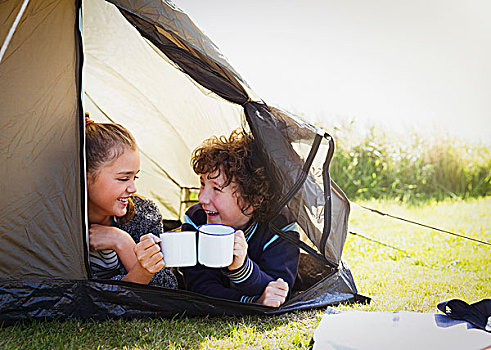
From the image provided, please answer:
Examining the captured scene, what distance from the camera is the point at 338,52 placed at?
30.5 feet

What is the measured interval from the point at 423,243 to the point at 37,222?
2.83 metres

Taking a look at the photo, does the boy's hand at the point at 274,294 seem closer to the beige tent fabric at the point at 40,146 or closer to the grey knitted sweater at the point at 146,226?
the grey knitted sweater at the point at 146,226

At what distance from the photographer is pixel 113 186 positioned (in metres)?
2.08

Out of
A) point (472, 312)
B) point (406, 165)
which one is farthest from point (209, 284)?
point (406, 165)

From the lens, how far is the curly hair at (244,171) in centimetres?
224

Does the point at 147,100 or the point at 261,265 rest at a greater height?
the point at 147,100

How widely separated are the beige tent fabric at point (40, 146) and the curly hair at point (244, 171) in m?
0.63

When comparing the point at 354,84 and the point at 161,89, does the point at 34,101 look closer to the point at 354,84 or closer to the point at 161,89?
the point at 161,89

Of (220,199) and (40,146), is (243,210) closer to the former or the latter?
(220,199)

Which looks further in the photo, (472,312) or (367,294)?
(367,294)

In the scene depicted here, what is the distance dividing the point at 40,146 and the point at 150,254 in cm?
55

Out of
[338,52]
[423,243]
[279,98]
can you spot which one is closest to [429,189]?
[423,243]

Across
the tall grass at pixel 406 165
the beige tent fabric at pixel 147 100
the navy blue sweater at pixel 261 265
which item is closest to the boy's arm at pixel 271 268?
the navy blue sweater at pixel 261 265

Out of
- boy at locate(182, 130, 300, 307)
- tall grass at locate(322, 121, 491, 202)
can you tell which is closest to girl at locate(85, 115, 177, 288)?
boy at locate(182, 130, 300, 307)
